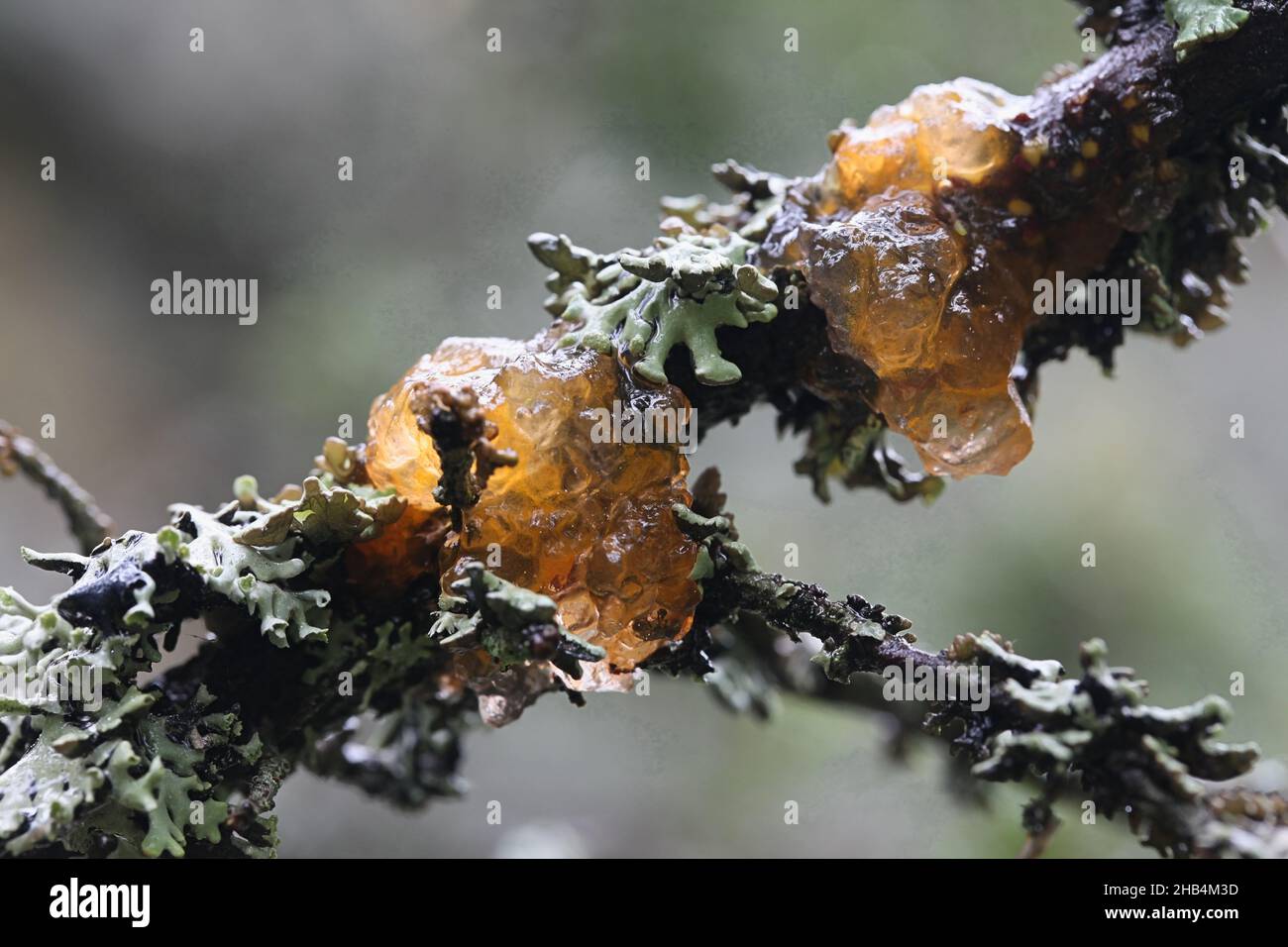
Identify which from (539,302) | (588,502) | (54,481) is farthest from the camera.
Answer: (539,302)

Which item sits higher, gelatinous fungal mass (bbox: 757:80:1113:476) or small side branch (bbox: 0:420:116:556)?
gelatinous fungal mass (bbox: 757:80:1113:476)

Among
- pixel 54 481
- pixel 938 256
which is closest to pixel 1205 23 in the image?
pixel 938 256

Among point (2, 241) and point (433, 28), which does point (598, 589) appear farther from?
point (2, 241)

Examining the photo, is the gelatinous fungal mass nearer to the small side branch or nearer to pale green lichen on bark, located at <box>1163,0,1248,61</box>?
pale green lichen on bark, located at <box>1163,0,1248,61</box>

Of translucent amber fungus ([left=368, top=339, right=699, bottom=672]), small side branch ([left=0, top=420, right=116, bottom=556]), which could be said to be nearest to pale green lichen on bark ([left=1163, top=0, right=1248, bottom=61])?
translucent amber fungus ([left=368, top=339, right=699, bottom=672])

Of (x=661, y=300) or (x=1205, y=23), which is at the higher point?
(x=1205, y=23)

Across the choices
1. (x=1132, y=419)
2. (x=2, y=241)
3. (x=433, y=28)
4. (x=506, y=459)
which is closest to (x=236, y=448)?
(x=2, y=241)

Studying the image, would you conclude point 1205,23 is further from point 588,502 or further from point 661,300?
point 588,502

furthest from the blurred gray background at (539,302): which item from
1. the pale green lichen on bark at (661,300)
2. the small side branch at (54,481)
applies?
the pale green lichen on bark at (661,300)
